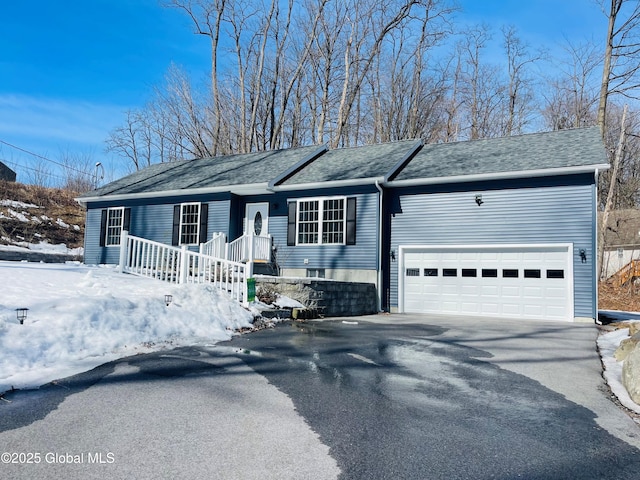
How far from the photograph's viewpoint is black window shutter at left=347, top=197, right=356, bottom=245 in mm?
13859

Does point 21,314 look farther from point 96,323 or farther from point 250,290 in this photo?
point 250,290

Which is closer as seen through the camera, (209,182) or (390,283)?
(390,283)

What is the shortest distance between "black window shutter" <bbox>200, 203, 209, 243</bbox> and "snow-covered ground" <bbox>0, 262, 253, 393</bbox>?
632 cm

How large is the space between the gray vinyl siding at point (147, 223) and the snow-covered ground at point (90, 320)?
251 inches

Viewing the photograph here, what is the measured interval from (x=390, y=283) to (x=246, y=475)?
11.6 meters

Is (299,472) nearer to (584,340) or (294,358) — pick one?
(294,358)

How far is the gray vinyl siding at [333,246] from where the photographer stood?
13680 millimetres

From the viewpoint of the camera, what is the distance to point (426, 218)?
44.3ft

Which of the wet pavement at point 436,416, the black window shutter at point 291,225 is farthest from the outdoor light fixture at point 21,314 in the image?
the black window shutter at point 291,225

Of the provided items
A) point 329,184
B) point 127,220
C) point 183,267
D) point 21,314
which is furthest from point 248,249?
point 21,314

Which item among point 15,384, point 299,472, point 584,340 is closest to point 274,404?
point 299,472

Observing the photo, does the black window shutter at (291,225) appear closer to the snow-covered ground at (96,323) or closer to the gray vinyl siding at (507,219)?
the gray vinyl siding at (507,219)

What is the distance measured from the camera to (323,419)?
3.53 meters

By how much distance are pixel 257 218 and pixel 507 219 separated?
8.16m
